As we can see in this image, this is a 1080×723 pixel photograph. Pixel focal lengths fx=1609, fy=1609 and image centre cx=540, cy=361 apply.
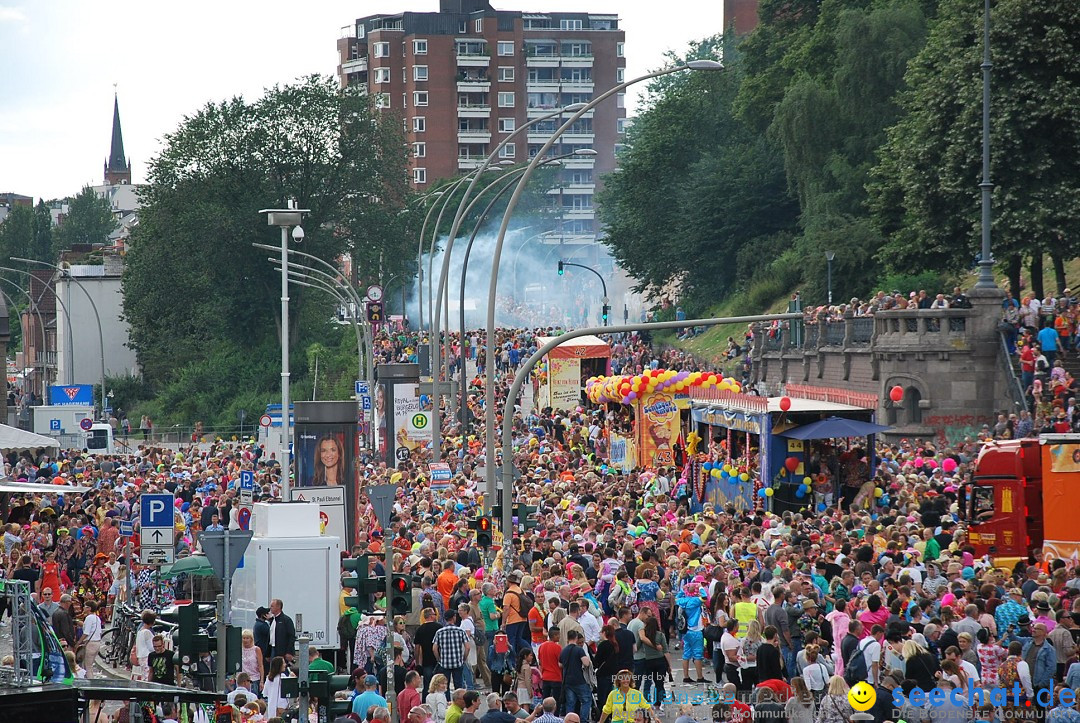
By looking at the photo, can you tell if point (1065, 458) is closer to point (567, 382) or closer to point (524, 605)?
point (524, 605)

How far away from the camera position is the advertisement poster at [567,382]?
47.0m

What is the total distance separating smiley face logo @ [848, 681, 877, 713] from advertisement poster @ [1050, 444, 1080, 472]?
9.14 metres

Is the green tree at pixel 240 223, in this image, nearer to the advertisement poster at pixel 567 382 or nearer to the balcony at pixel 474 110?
the advertisement poster at pixel 567 382

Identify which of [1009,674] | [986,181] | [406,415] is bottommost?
[1009,674]

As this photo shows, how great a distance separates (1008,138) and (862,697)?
31254 millimetres

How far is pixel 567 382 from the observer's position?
155ft

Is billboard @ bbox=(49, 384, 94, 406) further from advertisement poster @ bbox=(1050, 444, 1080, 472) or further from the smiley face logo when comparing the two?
the smiley face logo

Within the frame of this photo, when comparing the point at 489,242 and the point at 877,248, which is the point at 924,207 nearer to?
the point at 877,248

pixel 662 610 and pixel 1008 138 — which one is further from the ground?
pixel 1008 138

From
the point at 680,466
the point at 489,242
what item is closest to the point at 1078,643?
the point at 680,466

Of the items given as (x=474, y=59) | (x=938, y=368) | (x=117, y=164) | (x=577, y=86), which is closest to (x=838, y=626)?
(x=938, y=368)

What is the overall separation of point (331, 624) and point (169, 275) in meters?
64.4

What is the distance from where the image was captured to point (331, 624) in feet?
64.3

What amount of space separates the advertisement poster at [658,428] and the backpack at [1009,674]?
2025 cm
